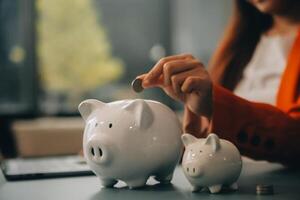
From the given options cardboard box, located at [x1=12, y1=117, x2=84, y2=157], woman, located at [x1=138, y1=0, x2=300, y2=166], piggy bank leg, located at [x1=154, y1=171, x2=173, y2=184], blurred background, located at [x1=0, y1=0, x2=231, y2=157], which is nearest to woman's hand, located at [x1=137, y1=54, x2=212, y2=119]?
woman, located at [x1=138, y1=0, x2=300, y2=166]

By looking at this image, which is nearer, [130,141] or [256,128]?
[130,141]

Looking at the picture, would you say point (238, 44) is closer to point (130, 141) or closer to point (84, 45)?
point (130, 141)

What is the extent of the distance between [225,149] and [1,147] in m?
1.88

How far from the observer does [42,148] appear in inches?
104

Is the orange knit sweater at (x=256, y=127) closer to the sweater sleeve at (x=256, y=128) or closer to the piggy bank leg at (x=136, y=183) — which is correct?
the sweater sleeve at (x=256, y=128)

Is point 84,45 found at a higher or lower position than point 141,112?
lower

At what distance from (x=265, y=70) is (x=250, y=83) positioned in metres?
0.05

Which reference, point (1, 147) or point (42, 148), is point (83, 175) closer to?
point (1, 147)

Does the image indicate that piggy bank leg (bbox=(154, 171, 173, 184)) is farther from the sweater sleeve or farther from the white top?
the white top

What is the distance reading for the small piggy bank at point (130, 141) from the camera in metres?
0.63

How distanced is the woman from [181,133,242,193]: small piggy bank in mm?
101

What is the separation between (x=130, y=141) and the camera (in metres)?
0.63

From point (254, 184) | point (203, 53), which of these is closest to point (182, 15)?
point (203, 53)

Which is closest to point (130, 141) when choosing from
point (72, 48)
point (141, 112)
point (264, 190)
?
point (141, 112)
